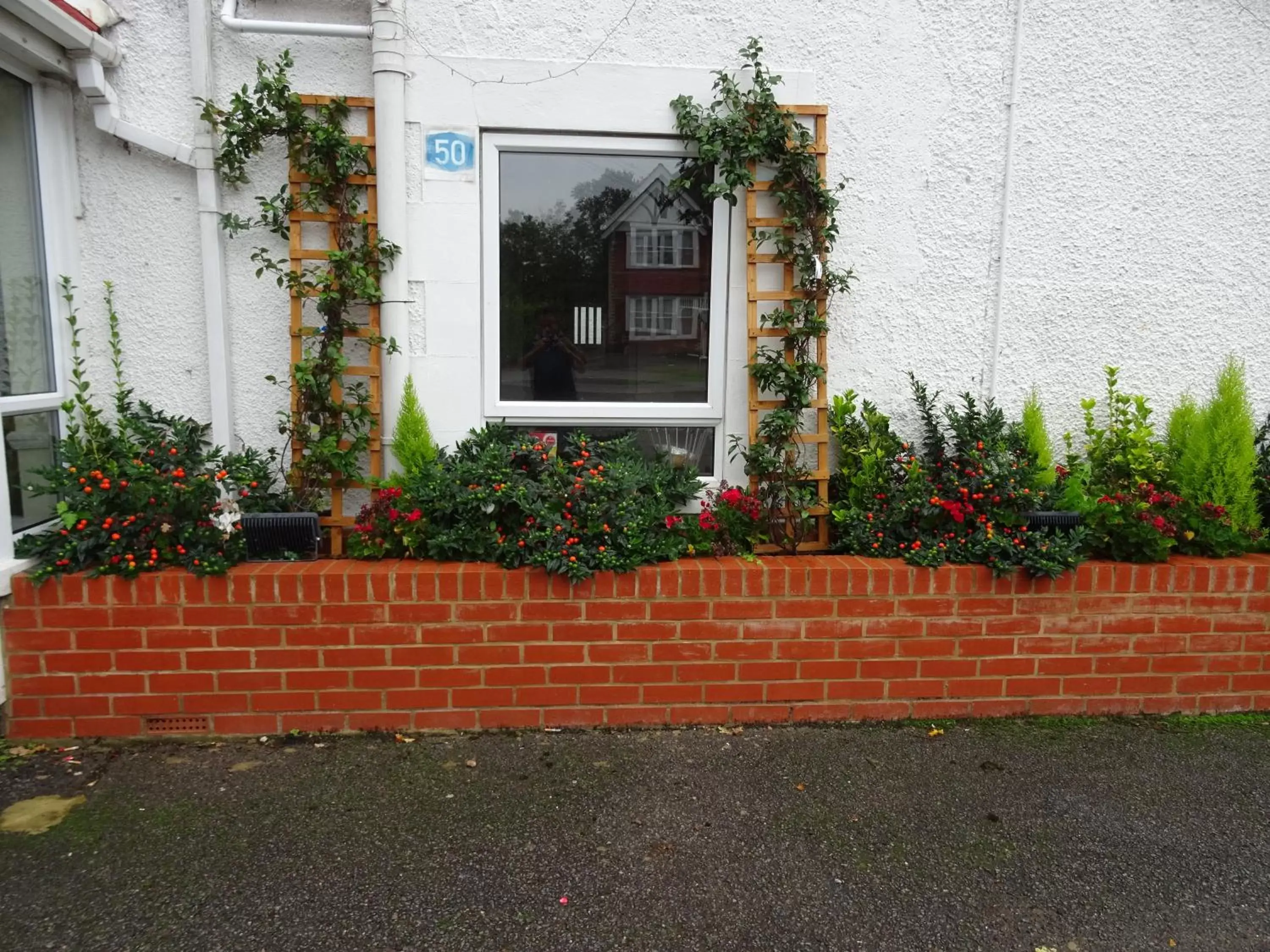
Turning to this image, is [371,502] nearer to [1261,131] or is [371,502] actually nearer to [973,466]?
[973,466]

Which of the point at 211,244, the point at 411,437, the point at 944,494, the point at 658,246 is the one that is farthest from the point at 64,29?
the point at 944,494

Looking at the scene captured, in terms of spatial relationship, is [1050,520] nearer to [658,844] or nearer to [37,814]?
[658,844]

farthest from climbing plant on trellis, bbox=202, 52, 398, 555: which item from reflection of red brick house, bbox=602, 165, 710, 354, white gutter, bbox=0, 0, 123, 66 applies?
reflection of red brick house, bbox=602, 165, 710, 354

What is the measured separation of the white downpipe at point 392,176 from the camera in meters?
3.39

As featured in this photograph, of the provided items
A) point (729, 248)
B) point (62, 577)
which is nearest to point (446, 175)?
point (729, 248)

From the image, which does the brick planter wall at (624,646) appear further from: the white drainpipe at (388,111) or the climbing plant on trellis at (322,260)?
the white drainpipe at (388,111)

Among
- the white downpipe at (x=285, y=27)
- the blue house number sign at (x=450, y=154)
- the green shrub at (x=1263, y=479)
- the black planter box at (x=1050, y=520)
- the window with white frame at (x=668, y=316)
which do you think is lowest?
the black planter box at (x=1050, y=520)

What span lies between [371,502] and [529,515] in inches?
31.1

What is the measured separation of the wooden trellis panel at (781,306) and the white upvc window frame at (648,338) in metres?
Answer: 0.16

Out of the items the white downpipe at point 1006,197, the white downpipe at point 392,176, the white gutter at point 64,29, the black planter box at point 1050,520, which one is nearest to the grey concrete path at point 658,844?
the black planter box at point 1050,520

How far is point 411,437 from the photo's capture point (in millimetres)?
3531

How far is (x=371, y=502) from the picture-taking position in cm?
355

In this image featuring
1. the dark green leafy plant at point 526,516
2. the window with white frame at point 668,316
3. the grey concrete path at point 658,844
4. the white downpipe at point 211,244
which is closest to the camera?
the grey concrete path at point 658,844

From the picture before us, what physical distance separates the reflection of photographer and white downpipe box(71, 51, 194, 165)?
1635 mm
